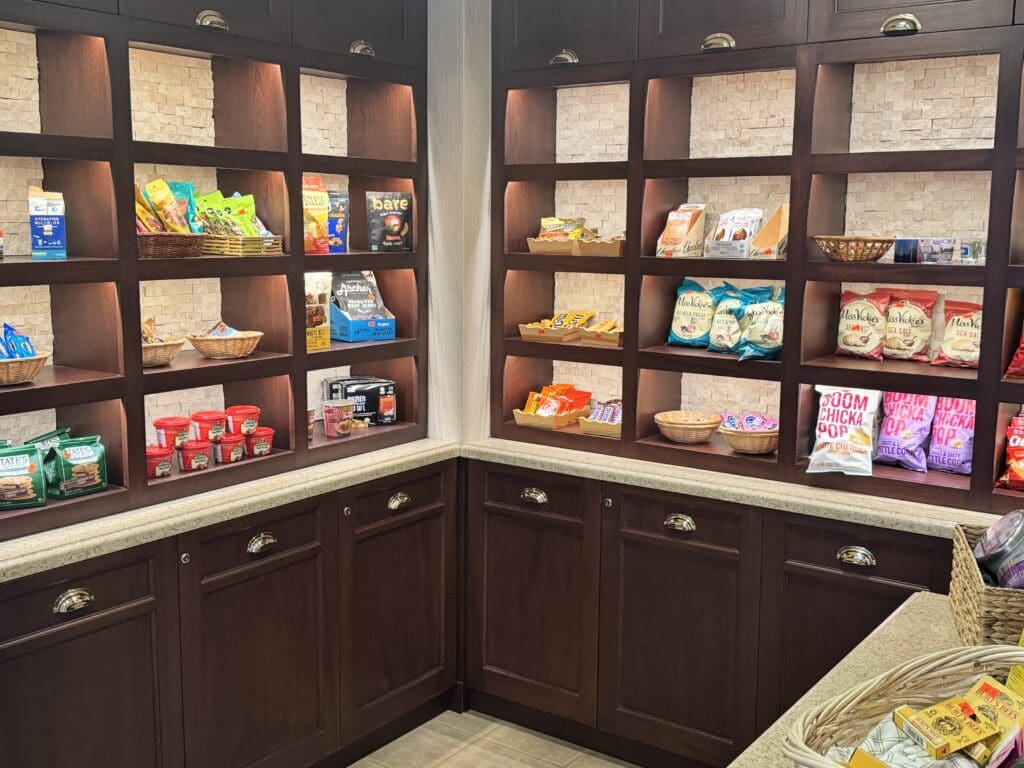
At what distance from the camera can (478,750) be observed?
12.4 feet

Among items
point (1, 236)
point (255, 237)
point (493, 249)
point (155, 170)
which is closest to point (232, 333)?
point (255, 237)

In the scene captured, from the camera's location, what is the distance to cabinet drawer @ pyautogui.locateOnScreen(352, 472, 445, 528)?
11.8 feet

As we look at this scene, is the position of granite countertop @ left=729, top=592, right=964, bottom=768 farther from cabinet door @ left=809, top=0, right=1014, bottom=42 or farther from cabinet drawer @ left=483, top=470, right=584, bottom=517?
cabinet door @ left=809, top=0, right=1014, bottom=42

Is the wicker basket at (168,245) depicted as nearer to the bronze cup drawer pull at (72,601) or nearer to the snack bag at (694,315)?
the bronze cup drawer pull at (72,601)

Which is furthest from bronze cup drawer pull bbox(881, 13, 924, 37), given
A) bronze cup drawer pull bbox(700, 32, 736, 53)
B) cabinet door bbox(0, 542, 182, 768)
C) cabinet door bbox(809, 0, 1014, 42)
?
cabinet door bbox(0, 542, 182, 768)

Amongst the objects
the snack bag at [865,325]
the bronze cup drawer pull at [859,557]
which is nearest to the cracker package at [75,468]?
the bronze cup drawer pull at [859,557]

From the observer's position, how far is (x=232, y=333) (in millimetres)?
3324

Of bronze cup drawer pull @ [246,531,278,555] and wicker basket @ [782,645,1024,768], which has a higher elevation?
wicker basket @ [782,645,1024,768]

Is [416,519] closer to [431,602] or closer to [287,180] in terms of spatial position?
[431,602]

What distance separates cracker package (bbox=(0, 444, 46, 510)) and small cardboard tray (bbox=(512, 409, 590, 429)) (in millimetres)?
1687

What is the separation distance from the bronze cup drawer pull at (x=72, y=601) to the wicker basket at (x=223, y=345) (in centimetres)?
83

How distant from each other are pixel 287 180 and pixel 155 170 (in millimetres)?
396

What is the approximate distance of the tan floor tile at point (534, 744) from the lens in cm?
375

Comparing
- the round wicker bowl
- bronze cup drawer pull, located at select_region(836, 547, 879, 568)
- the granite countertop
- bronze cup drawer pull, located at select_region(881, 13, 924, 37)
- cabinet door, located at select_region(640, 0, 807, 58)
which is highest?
cabinet door, located at select_region(640, 0, 807, 58)
